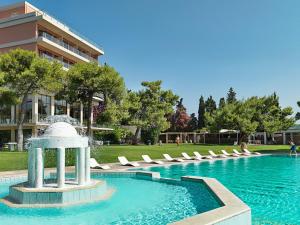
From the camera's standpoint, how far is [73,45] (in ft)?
176

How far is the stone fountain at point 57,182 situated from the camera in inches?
397

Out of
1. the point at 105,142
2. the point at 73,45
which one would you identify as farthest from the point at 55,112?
the point at 73,45

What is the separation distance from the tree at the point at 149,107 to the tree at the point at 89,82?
8116 mm

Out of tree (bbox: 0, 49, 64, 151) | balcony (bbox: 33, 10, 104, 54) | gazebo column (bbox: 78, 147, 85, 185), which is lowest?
gazebo column (bbox: 78, 147, 85, 185)

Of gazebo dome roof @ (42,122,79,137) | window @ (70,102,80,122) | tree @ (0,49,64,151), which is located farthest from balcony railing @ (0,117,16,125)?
gazebo dome roof @ (42,122,79,137)

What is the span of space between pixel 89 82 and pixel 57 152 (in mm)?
27108

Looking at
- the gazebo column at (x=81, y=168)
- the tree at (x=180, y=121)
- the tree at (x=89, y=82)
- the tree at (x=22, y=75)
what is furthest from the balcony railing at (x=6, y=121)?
the tree at (x=180, y=121)

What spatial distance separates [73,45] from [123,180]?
41.7 meters

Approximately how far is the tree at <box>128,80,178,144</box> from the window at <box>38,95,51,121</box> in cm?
1084

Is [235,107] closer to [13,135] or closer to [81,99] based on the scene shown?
[81,99]

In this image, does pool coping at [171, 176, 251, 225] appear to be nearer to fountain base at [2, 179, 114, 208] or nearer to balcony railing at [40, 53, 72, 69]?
fountain base at [2, 179, 114, 208]

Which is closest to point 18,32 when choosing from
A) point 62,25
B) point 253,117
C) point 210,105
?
point 62,25

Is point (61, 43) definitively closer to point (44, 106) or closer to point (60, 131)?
point (44, 106)

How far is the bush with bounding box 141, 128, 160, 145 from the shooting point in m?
51.5
